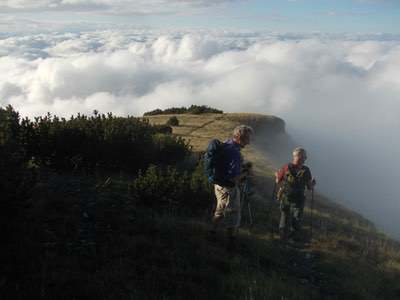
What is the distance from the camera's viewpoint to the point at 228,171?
25.5 ft

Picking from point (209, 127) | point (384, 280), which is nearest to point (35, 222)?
point (384, 280)

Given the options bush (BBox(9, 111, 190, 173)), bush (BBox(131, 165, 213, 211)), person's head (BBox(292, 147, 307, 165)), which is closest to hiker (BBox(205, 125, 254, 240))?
person's head (BBox(292, 147, 307, 165))

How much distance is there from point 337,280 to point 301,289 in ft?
4.08

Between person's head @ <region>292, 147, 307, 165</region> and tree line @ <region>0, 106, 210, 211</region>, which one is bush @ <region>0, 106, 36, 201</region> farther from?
person's head @ <region>292, 147, 307, 165</region>

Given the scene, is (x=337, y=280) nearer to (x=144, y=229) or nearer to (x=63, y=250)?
(x=144, y=229)

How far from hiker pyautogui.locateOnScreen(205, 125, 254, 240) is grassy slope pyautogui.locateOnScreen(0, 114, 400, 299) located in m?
0.48

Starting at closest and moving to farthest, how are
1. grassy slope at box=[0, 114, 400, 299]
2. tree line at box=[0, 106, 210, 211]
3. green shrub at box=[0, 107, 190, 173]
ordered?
grassy slope at box=[0, 114, 400, 299]
tree line at box=[0, 106, 210, 211]
green shrub at box=[0, 107, 190, 173]

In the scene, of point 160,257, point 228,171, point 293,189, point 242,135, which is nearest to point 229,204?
point 228,171

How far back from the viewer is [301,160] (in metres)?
9.29

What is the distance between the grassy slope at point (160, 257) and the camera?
5602 millimetres

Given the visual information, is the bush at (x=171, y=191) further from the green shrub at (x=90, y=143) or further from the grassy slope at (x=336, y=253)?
the green shrub at (x=90, y=143)

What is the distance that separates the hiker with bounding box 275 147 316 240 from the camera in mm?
9336

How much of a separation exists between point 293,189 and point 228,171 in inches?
87.2

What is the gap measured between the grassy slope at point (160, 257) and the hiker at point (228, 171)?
0.48 metres
